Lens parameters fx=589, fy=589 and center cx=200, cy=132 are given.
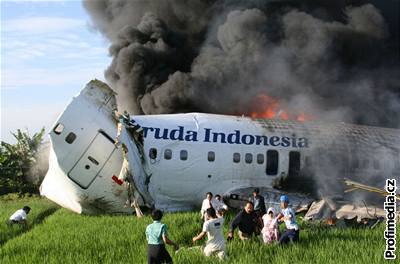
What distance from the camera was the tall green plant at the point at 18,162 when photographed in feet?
126

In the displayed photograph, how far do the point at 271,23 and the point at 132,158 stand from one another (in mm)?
21823

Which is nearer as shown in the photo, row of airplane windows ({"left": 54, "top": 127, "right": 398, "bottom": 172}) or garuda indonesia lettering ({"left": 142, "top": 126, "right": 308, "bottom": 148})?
row of airplane windows ({"left": 54, "top": 127, "right": 398, "bottom": 172})

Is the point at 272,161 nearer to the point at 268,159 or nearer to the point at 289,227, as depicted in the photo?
the point at 268,159

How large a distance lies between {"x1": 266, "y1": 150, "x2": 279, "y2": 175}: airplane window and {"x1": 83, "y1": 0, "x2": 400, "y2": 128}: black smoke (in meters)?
9.09

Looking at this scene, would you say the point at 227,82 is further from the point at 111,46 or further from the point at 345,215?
the point at 345,215

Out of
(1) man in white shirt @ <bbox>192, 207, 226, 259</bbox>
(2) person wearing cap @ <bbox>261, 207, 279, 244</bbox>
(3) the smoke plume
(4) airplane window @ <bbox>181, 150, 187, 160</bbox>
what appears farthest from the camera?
(3) the smoke plume

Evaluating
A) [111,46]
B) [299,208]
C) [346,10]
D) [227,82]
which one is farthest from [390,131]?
[111,46]

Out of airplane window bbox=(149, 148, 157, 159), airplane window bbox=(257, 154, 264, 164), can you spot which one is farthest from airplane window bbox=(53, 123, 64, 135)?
airplane window bbox=(257, 154, 264, 164)

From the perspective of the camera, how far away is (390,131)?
2572 cm

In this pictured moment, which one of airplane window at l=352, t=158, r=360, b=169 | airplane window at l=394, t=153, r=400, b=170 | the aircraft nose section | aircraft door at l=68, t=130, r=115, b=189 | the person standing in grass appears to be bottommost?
the person standing in grass

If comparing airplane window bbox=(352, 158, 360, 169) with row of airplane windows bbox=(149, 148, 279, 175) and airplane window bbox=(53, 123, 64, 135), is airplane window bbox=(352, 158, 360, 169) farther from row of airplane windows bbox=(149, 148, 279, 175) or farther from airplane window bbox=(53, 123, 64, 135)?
airplane window bbox=(53, 123, 64, 135)

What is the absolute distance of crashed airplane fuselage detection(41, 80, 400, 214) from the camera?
2016cm

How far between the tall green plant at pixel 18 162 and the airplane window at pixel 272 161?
806 inches

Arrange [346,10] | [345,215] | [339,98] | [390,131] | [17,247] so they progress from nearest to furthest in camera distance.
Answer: [17,247], [345,215], [390,131], [339,98], [346,10]
